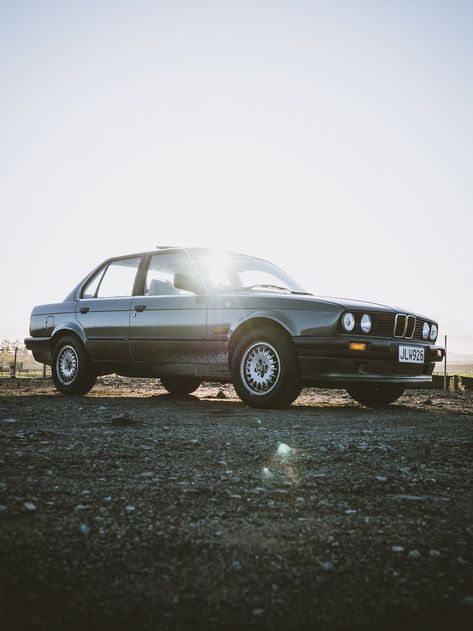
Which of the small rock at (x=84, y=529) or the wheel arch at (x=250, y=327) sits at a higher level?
the wheel arch at (x=250, y=327)

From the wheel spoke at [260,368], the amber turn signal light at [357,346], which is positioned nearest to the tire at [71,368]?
the wheel spoke at [260,368]

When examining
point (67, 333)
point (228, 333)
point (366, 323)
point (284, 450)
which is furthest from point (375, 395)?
point (67, 333)

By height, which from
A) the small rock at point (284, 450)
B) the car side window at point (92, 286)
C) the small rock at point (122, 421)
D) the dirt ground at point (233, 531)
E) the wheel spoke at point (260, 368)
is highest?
the car side window at point (92, 286)

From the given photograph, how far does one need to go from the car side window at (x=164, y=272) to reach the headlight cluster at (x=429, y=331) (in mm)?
2657

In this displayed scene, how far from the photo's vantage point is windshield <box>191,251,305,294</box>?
620 centimetres

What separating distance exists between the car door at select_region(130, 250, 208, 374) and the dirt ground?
90.2 inches

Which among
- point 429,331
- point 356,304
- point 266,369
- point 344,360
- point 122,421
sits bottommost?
point 122,421

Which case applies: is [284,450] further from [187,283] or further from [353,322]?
[187,283]

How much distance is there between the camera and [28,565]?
1.63 metres

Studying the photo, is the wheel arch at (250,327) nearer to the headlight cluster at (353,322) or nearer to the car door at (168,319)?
the car door at (168,319)

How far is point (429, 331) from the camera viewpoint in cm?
638

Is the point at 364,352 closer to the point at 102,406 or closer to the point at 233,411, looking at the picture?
the point at 233,411

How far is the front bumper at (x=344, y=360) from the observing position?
5234 millimetres

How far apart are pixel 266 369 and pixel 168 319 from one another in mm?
1363
